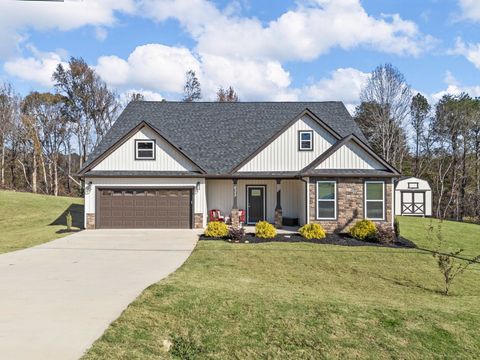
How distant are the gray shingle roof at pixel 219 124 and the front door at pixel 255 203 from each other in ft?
6.30

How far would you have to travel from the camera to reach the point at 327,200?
58.6 ft

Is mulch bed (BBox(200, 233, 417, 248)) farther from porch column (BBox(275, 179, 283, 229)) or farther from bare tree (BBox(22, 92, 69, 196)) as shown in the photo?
bare tree (BBox(22, 92, 69, 196))

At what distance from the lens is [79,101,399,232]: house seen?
58.5 feet

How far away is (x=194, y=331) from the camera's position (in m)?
5.83

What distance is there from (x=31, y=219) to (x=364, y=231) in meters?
20.6

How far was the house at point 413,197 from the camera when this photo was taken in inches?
1260

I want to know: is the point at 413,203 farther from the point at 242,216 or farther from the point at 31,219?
the point at 31,219

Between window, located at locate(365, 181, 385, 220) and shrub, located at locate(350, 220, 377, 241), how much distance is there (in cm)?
124

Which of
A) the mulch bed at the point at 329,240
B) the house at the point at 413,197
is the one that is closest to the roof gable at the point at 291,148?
the mulch bed at the point at 329,240

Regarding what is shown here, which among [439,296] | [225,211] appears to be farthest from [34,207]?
[439,296]

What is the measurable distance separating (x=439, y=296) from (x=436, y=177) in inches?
1517

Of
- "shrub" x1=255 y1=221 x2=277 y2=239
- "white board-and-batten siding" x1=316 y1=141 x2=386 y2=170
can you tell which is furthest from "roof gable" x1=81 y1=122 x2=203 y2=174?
"white board-and-batten siding" x1=316 y1=141 x2=386 y2=170

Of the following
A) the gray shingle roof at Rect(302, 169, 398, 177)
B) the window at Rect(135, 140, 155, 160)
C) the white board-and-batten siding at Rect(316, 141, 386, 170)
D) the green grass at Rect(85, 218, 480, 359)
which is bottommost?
the green grass at Rect(85, 218, 480, 359)

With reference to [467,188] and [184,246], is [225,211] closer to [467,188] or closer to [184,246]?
[184,246]
